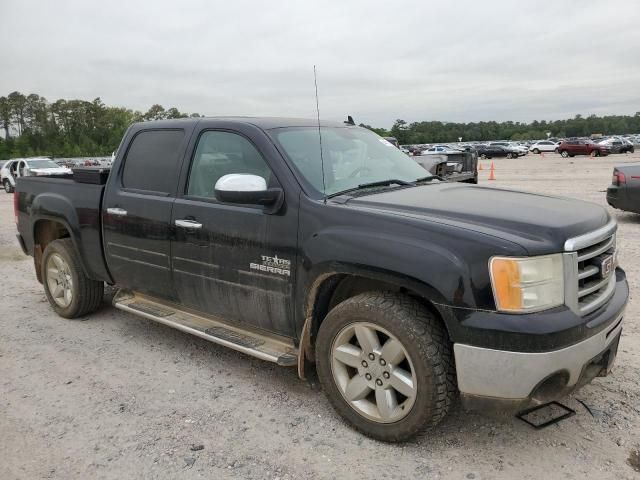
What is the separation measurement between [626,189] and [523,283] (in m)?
8.35

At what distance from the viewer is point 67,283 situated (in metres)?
5.30

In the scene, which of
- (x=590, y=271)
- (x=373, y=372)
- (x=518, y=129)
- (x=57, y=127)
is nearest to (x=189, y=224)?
(x=373, y=372)

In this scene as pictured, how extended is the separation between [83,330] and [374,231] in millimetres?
3325

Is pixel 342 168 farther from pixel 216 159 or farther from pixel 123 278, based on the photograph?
pixel 123 278

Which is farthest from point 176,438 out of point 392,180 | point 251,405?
point 392,180

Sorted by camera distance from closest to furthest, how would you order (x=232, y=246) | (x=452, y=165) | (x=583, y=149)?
(x=232, y=246) → (x=452, y=165) → (x=583, y=149)

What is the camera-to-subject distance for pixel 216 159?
12.9ft

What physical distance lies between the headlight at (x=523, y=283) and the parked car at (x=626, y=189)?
8155mm

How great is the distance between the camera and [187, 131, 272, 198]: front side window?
370cm

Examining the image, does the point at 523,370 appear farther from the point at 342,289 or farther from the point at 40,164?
the point at 40,164

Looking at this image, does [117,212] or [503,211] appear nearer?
[503,211]

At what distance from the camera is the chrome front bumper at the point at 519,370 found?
2.55 m

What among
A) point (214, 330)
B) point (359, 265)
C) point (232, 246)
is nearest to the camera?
point (359, 265)

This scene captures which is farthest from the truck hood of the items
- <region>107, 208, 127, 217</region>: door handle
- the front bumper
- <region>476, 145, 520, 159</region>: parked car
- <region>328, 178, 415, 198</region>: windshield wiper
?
<region>476, 145, 520, 159</region>: parked car
